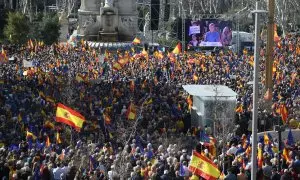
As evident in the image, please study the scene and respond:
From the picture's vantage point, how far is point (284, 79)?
3741 centimetres

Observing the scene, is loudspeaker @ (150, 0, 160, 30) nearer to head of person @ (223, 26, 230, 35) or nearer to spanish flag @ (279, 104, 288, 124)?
head of person @ (223, 26, 230, 35)

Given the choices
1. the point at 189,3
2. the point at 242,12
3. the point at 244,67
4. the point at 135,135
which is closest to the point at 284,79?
the point at 244,67

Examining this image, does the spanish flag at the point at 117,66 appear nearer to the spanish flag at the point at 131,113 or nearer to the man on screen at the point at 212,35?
the spanish flag at the point at 131,113

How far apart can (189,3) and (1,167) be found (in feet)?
226

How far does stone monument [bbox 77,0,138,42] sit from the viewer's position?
2549 inches

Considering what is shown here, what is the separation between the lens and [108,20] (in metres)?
65.2

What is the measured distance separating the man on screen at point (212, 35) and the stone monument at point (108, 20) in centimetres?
927

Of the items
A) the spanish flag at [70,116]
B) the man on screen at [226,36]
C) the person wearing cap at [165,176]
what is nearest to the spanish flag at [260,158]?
the person wearing cap at [165,176]

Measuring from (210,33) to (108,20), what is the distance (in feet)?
36.7

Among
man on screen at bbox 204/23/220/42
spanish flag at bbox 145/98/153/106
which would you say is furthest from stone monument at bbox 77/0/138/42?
spanish flag at bbox 145/98/153/106

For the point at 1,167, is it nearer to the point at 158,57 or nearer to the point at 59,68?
the point at 59,68

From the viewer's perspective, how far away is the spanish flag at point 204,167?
16.2 metres

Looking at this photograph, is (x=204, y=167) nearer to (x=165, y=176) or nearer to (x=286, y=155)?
(x=165, y=176)

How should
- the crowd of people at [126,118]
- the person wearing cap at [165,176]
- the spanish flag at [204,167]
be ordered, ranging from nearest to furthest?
the spanish flag at [204,167]
the person wearing cap at [165,176]
the crowd of people at [126,118]
